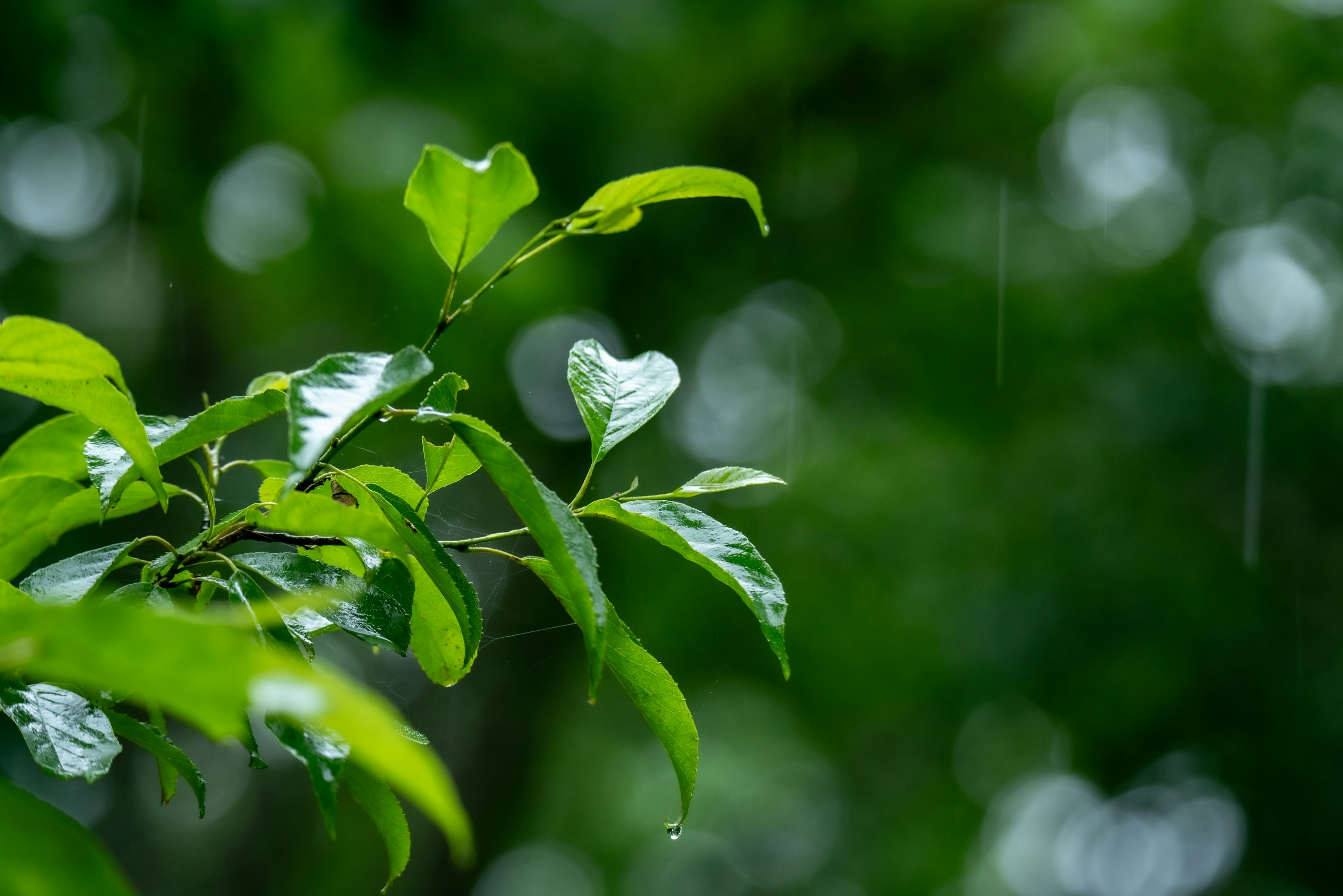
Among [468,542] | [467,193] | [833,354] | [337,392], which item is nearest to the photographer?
[337,392]

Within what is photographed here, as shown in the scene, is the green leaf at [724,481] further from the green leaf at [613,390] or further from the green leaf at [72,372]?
the green leaf at [72,372]

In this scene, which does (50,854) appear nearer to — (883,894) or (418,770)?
(418,770)

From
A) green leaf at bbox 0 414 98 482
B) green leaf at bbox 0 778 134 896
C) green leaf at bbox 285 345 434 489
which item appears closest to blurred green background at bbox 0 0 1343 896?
green leaf at bbox 0 414 98 482

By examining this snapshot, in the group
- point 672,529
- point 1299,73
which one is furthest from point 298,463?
point 1299,73

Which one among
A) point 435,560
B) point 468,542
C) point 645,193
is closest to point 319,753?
point 435,560

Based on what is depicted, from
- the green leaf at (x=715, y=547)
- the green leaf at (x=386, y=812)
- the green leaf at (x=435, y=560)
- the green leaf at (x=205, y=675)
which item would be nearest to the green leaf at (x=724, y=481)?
the green leaf at (x=715, y=547)

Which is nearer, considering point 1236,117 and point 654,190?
point 654,190

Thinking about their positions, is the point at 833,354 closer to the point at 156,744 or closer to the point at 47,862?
the point at 156,744
